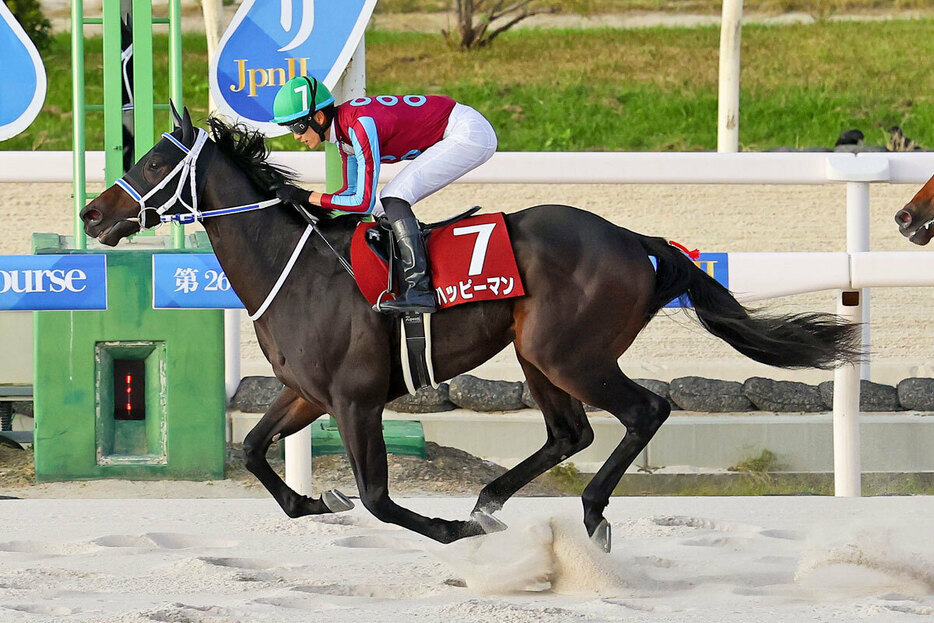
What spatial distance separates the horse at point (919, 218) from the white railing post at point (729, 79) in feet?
29.0

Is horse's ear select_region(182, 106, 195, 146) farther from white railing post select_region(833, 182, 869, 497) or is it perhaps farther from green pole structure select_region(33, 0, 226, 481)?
white railing post select_region(833, 182, 869, 497)

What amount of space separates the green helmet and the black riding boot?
0.45 meters

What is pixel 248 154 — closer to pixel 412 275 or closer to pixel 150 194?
pixel 150 194

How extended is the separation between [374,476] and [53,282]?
2090 millimetres

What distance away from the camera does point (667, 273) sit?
466cm

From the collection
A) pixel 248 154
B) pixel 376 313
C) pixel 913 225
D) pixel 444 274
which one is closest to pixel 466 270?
pixel 444 274

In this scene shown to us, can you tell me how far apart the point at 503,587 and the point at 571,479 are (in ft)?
10.0

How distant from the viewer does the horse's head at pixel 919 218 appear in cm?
479

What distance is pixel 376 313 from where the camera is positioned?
449cm

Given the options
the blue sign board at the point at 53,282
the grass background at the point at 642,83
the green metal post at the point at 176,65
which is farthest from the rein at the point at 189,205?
the grass background at the point at 642,83

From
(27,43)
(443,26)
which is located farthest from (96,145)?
(27,43)

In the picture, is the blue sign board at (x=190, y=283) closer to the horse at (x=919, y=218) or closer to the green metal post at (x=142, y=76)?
the green metal post at (x=142, y=76)

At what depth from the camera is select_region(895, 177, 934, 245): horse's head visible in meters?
4.79

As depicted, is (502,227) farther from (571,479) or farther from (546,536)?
(571,479)
